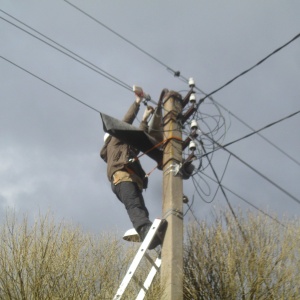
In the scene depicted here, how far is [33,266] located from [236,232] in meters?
3.09

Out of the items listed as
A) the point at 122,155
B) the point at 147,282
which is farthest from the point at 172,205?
the point at 122,155

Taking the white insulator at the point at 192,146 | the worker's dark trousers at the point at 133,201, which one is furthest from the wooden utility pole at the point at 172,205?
the worker's dark trousers at the point at 133,201

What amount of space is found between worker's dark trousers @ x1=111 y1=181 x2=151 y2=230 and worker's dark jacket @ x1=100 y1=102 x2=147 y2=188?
0.22m

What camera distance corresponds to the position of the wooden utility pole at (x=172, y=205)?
168 inches

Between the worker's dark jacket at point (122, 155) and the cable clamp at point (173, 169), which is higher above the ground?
the worker's dark jacket at point (122, 155)

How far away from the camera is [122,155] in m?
5.40

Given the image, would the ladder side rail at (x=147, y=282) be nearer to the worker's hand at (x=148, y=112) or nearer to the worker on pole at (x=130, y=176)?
the worker on pole at (x=130, y=176)

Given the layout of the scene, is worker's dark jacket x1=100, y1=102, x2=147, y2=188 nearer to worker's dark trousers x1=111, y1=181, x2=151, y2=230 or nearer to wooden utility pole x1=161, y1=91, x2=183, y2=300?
worker's dark trousers x1=111, y1=181, x2=151, y2=230

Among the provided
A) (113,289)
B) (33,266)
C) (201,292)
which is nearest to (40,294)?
(33,266)

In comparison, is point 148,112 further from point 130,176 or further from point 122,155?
point 130,176

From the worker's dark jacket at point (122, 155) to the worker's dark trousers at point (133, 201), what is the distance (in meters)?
0.22

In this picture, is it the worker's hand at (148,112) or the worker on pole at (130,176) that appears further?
the worker's hand at (148,112)

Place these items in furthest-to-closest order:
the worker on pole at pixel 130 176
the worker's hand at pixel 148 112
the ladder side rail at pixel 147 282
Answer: the worker's hand at pixel 148 112 → the worker on pole at pixel 130 176 → the ladder side rail at pixel 147 282

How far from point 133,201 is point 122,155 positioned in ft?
2.36
